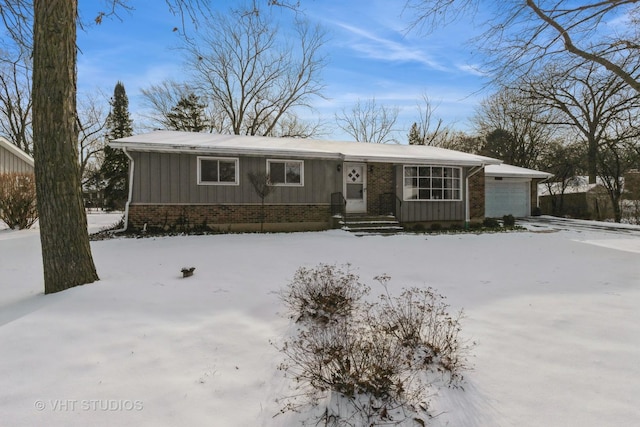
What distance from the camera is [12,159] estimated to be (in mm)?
15711

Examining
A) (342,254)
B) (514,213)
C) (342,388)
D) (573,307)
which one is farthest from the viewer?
(514,213)

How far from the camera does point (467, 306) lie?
4.21 metres

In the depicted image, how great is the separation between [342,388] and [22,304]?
13.0 feet

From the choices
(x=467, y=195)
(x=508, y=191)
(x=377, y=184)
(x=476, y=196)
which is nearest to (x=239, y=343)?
(x=377, y=184)

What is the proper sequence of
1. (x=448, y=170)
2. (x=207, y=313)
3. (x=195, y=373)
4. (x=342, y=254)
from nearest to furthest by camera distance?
(x=195, y=373) → (x=207, y=313) → (x=342, y=254) → (x=448, y=170)

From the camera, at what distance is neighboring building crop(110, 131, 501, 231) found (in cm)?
1010

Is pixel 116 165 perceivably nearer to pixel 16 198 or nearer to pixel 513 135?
pixel 16 198

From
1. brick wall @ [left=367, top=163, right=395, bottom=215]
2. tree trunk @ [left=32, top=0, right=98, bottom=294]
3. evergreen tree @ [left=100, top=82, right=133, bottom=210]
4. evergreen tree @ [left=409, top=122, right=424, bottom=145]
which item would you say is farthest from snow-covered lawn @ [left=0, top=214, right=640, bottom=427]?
evergreen tree @ [left=409, top=122, right=424, bottom=145]

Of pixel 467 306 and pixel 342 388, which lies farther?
pixel 467 306

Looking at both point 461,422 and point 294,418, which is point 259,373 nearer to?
point 294,418

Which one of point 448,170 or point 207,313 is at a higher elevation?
point 448,170

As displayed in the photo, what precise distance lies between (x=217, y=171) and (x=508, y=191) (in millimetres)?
15885

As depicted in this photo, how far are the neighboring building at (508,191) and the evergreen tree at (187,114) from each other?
2160 cm

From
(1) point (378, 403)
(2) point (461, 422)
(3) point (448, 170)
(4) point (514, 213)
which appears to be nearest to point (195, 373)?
(1) point (378, 403)
